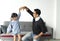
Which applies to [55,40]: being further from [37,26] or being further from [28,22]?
[37,26]

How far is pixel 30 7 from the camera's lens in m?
6.95

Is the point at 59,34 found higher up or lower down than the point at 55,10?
lower down

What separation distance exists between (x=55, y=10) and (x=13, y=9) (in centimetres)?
173

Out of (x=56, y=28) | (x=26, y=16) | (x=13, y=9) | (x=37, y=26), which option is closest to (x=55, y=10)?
(x=56, y=28)

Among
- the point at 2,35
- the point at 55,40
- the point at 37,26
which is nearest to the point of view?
the point at 37,26

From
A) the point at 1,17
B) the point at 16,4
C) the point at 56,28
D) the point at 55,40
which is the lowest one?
the point at 55,40

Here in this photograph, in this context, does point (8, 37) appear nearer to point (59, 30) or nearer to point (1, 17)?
point (1, 17)

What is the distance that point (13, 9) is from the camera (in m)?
6.88

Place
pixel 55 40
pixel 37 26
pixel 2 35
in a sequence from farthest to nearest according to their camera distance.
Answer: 1. pixel 55 40
2. pixel 2 35
3. pixel 37 26

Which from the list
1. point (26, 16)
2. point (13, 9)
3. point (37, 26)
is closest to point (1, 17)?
point (13, 9)

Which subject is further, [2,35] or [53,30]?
[53,30]

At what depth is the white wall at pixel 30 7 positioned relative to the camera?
22.5ft

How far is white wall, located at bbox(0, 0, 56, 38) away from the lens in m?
6.84

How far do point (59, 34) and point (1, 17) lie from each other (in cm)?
248
